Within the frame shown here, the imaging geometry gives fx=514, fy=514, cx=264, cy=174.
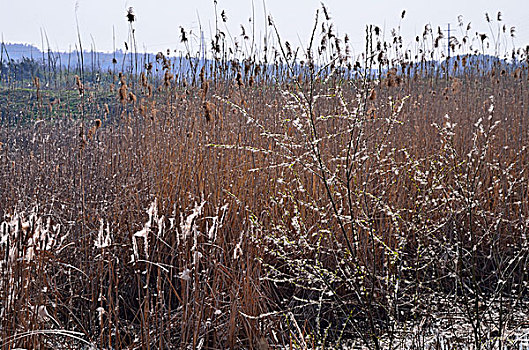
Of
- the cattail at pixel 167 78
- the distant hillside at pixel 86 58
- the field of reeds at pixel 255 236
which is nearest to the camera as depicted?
the field of reeds at pixel 255 236

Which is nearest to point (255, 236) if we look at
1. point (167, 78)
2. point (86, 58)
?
point (167, 78)

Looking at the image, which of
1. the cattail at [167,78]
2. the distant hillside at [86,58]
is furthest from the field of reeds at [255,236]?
the distant hillside at [86,58]

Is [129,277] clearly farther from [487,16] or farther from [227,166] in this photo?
[487,16]

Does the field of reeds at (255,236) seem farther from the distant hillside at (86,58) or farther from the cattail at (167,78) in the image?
the distant hillside at (86,58)

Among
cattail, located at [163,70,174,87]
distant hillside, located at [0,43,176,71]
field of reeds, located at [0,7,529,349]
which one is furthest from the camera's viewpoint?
cattail, located at [163,70,174,87]

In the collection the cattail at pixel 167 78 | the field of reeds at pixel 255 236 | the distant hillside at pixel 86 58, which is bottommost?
the field of reeds at pixel 255 236

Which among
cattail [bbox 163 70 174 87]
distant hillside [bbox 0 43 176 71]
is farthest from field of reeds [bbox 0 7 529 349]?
distant hillside [bbox 0 43 176 71]

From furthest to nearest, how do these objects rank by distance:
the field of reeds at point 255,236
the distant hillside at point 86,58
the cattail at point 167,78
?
the cattail at point 167,78 → the distant hillside at point 86,58 → the field of reeds at point 255,236

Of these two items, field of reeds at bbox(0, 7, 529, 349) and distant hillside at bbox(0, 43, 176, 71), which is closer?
field of reeds at bbox(0, 7, 529, 349)

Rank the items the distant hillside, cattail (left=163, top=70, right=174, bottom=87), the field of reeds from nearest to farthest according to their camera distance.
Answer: the field of reeds → the distant hillside → cattail (left=163, top=70, right=174, bottom=87)

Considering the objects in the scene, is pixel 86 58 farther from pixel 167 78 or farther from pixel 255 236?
pixel 255 236

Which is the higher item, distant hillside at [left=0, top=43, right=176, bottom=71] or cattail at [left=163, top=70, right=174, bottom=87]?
distant hillside at [left=0, top=43, right=176, bottom=71]

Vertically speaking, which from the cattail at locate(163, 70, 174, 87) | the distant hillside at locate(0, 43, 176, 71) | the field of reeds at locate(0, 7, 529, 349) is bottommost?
the field of reeds at locate(0, 7, 529, 349)

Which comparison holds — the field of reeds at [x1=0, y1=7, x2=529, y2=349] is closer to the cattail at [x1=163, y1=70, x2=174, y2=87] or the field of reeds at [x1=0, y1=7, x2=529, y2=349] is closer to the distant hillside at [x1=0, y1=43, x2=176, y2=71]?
the cattail at [x1=163, y1=70, x2=174, y2=87]
